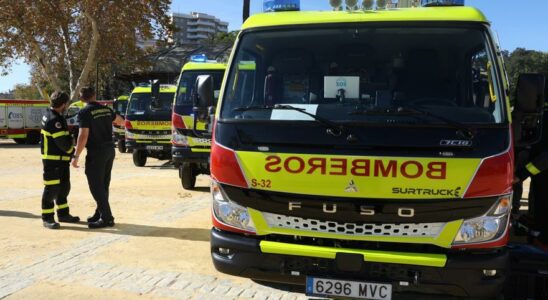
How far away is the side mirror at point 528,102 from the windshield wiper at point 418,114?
54cm

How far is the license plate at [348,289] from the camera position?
312 centimetres

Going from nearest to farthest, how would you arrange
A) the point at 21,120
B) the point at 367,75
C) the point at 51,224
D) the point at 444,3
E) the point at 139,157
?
the point at 367,75 < the point at 444,3 < the point at 51,224 < the point at 139,157 < the point at 21,120

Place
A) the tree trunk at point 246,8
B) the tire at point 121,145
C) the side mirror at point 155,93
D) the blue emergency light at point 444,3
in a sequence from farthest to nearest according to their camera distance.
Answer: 1. the tire at point 121,145
2. the side mirror at point 155,93
3. the tree trunk at point 246,8
4. the blue emergency light at point 444,3

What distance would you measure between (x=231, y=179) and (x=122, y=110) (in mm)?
18100

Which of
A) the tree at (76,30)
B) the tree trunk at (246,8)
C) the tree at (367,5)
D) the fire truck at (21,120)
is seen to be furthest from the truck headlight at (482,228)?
Result: the tree at (76,30)

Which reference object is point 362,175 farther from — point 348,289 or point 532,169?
point 532,169

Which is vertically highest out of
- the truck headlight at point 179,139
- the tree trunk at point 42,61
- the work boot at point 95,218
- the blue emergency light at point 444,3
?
the tree trunk at point 42,61

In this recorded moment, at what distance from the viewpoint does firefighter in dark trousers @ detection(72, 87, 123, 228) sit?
6340mm

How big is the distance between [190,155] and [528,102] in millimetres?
6874

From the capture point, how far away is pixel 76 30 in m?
32.8

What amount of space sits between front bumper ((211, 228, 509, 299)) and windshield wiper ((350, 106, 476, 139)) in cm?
74

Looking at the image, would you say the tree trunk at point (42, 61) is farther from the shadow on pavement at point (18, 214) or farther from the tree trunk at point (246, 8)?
the shadow on pavement at point (18, 214)

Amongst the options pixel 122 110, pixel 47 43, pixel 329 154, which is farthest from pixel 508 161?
pixel 47 43

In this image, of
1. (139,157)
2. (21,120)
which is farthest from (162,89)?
(21,120)
